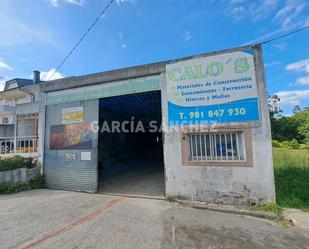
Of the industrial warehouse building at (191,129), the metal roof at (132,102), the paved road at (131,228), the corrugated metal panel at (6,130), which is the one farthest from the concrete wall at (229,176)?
the corrugated metal panel at (6,130)

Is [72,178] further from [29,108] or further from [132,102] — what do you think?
[29,108]

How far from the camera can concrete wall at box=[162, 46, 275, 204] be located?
4.95 m

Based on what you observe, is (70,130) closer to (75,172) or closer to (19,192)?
(75,172)

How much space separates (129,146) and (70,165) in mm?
8273

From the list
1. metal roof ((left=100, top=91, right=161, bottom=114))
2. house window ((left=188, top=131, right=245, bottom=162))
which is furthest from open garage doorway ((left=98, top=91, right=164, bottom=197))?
house window ((left=188, top=131, right=245, bottom=162))

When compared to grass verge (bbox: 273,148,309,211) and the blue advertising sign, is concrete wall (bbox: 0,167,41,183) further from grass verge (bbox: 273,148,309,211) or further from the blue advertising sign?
grass verge (bbox: 273,148,309,211)

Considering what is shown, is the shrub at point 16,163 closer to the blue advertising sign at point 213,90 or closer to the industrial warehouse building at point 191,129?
the industrial warehouse building at point 191,129

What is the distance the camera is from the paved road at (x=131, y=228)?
132 inches

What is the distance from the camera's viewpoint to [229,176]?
5199 millimetres

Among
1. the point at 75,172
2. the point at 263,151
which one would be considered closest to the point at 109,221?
the point at 75,172

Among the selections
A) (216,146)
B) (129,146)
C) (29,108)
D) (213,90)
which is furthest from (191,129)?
(29,108)

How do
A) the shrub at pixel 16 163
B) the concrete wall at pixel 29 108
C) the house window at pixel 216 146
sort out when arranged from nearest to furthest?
the house window at pixel 216 146 → the shrub at pixel 16 163 → the concrete wall at pixel 29 108

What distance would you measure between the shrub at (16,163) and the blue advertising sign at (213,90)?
6402mm

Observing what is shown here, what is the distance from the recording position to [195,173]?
5508 mm
